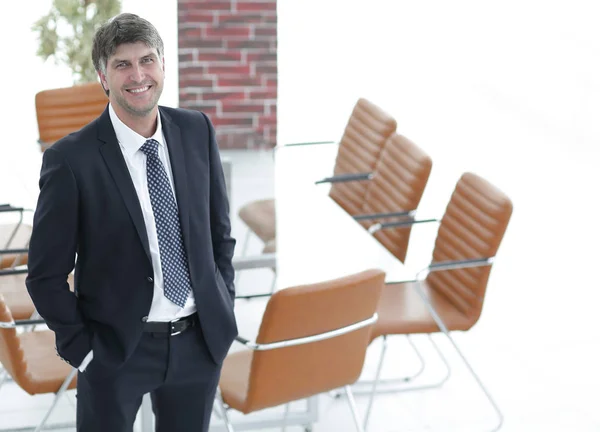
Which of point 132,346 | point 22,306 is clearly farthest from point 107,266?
point 22,306

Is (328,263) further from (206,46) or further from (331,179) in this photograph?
(206,46)

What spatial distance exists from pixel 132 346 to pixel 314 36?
649cm

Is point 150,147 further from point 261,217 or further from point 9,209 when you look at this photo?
point 9,209

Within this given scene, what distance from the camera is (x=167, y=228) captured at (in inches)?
101

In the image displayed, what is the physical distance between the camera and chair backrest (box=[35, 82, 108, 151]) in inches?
181

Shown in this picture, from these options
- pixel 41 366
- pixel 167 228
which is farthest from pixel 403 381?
pixel 167 228

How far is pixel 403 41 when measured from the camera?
912 centimetres

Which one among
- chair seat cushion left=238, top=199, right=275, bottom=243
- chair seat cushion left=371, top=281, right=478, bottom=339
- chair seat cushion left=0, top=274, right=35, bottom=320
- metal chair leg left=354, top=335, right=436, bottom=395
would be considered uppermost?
chair seat cushion left=238, top=199, right=275, bottom=243

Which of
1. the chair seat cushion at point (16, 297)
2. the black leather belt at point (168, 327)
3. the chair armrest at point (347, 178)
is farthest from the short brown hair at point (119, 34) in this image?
the chair armrest at point (347, 178)

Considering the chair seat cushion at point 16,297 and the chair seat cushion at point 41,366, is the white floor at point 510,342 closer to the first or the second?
the chair seat cushion at point 16,297

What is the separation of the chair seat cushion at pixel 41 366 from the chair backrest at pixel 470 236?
53.9 inches

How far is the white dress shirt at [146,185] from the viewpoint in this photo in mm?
2518

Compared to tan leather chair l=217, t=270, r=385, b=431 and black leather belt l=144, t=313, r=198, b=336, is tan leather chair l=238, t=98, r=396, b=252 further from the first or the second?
black leather belt l=144, t=313, r=198, b=336

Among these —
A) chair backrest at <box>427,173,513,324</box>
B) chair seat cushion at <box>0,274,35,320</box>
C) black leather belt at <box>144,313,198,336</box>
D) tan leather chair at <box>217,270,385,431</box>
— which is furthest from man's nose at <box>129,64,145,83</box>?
chair backrest at <box>427,173,513,324</box>
